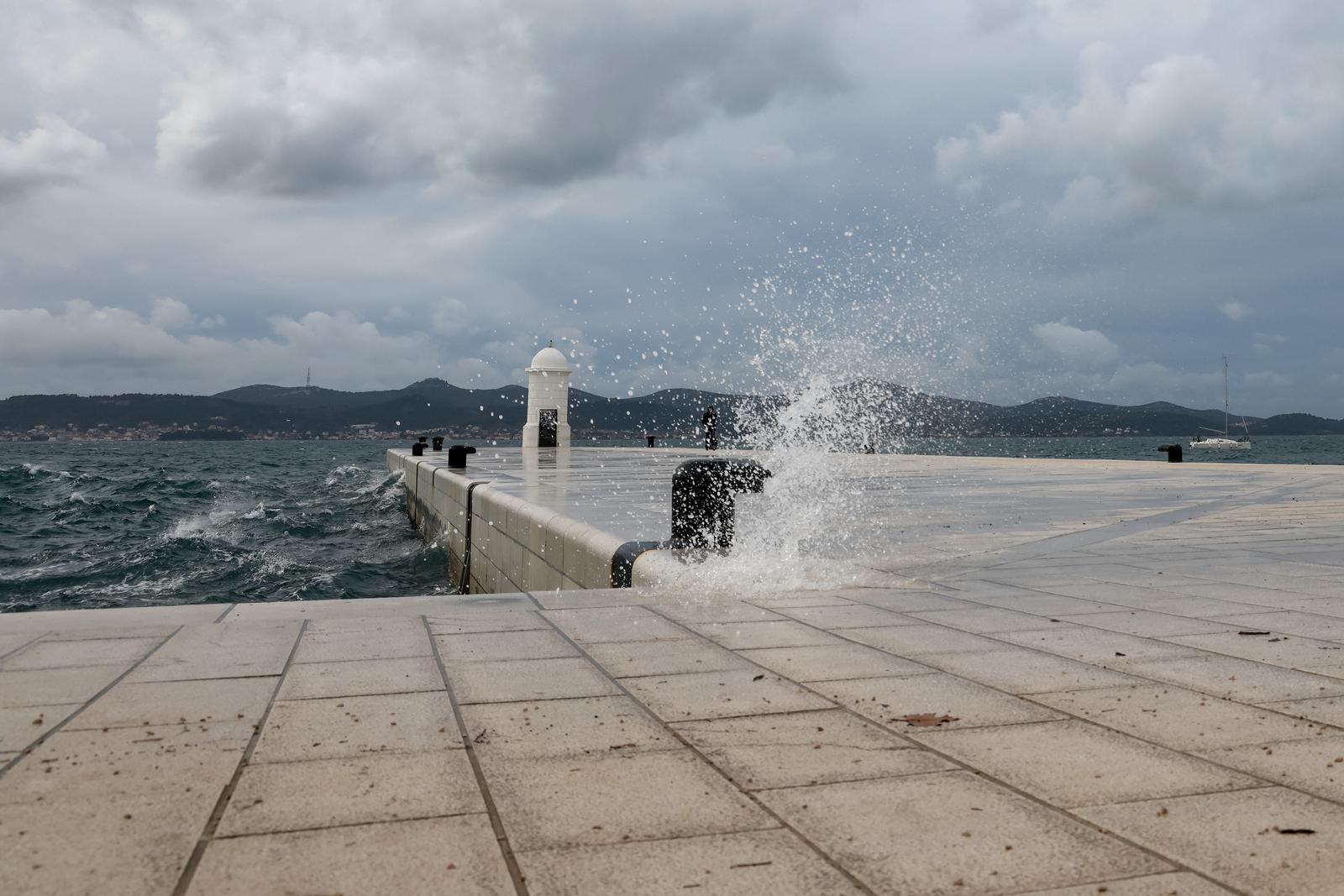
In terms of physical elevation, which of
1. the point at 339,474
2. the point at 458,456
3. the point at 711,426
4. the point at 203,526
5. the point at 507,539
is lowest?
the point at 203,526

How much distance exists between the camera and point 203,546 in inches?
669

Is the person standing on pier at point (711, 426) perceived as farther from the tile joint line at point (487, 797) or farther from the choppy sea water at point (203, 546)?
the tile joint line at point (487, 797)

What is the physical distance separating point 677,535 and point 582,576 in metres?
1.24

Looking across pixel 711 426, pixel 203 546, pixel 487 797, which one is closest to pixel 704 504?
pixel 487 797

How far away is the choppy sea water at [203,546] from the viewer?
13055 mm

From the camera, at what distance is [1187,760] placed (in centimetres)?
257

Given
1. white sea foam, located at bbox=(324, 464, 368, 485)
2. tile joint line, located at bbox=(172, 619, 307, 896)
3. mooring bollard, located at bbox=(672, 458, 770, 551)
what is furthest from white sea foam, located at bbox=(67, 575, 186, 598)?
white sea foam, located at bbox=(324, 464, 368, 485)

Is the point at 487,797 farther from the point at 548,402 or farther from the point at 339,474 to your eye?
the point at 339,474

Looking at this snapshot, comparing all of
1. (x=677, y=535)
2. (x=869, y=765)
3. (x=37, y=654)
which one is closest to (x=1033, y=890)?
(x=869, y=765)

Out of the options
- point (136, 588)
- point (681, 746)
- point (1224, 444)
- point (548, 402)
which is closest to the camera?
point (681, 746)

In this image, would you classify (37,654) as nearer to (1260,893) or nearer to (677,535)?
(677,535)

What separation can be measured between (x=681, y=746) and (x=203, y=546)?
16780 mm

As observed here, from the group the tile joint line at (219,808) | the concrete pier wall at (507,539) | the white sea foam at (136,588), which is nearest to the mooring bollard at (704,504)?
the concrete pier wall at (507,539)

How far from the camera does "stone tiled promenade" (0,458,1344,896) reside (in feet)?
6.31
